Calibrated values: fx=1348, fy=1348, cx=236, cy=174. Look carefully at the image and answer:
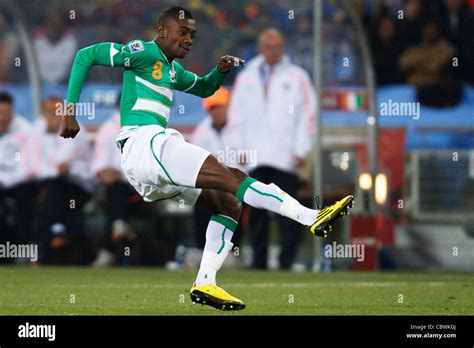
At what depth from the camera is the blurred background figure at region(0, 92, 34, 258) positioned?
17219 millimetres

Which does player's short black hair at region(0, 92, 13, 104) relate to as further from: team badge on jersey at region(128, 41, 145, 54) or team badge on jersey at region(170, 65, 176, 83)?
team badge on jersey at region(128, 41, 145, 54)

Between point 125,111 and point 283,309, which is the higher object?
point 125,111

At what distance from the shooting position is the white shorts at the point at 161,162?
9.23 metres

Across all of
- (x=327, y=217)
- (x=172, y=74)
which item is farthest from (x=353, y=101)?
(x=327, y=217)

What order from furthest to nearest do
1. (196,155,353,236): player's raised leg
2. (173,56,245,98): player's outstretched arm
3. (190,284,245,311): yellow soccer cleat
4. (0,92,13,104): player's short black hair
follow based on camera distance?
(0,92,13,104): player's short black hair
(173,56,245,98): player's outstretched arm
(190,284,245,311): yellow soccer cleat
(196,155,353,236): player's raised leg

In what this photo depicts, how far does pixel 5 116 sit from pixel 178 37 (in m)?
7.85

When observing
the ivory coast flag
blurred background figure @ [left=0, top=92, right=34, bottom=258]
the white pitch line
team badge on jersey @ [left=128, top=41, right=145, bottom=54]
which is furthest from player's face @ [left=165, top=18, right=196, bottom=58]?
the ivory coast flag

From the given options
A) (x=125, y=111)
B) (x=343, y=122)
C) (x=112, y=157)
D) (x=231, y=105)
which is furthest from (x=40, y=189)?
(x=125, y=111)

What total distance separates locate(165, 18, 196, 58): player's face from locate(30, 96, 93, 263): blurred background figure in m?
7.16

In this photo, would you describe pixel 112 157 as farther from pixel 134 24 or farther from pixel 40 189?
pixel 134 24

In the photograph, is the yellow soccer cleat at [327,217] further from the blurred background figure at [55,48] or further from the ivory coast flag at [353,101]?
the blurred background figure at [55,48]

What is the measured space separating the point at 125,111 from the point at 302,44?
359 inches
